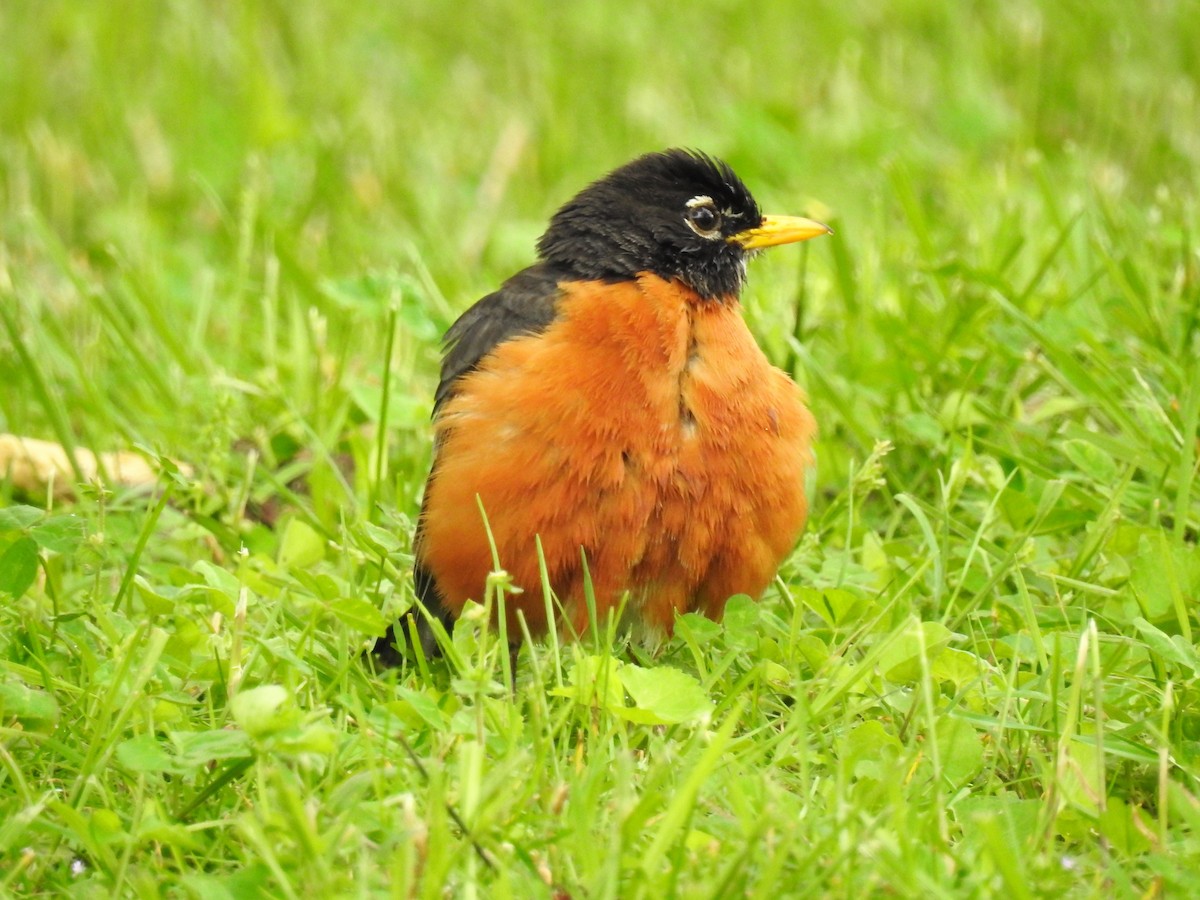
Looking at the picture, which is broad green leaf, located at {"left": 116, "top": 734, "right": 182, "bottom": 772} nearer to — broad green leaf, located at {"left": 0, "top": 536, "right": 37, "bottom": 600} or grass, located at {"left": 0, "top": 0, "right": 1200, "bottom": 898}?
grass, located at {"left": 0, "top": 0, "right": 1200, "bottom": 898}

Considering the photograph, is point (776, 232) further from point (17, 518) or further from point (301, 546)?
point (17, 518)

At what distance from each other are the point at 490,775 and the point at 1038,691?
4.09 feet

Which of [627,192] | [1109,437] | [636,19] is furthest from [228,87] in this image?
[1109,437]

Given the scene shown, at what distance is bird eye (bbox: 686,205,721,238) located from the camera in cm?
444

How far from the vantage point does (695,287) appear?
425 centimetres

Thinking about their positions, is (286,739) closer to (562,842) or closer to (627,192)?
(562,842)

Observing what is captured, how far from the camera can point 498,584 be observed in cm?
306

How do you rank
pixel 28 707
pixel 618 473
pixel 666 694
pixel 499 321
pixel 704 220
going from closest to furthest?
pixel 28 707 < pixel 666 694 < pixel 618 473 < pixel 499 321 < pixel 704 220

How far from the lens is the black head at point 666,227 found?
169 inches

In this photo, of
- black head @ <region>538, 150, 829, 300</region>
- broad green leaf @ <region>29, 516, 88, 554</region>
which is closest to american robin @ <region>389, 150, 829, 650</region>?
black head @ <region>538, 150, 829, 300</region>

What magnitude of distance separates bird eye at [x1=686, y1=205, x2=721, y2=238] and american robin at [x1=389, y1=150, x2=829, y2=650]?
303 mm

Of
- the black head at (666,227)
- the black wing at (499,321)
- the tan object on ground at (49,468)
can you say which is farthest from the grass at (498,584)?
the black head at (666,227)

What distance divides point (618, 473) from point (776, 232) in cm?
128

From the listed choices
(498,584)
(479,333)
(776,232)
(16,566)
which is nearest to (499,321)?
(479,333)
